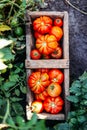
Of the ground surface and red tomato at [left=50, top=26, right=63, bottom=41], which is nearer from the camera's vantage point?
red tomato at [left=50, top=26, right=63, bottom=41]

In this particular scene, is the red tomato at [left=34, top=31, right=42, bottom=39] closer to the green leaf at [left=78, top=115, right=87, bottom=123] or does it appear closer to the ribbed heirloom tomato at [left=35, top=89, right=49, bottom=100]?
the ribbed heirloom tomato at [left=35, top=89, right=49, bottom=100]

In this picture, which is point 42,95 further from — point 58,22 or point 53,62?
point 58,22

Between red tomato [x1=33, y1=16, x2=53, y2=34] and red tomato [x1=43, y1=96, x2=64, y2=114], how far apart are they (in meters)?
0.57

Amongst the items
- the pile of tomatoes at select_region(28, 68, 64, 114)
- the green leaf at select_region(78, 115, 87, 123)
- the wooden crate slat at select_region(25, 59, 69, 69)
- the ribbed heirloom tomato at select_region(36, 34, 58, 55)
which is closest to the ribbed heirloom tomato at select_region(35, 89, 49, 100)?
the pile of tomatoes at select_region(28, 68, 64, 114)

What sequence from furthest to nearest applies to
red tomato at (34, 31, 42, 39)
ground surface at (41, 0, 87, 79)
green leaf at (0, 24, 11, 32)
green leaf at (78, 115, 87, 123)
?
ground surface at (41, 0, 87, 79), red tomato at (34, 31, 42, 39), green leaf at (0, 24, 11, 32), green leaf at (78, 115, 87, 123)

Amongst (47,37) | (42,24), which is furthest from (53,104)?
(42,24)

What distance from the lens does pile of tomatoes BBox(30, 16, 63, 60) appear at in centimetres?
284

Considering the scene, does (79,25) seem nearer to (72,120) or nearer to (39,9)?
(39,9)

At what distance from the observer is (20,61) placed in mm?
3057

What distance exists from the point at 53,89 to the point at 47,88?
2.8 inches

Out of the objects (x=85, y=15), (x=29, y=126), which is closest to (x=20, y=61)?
(x=85, y=15)

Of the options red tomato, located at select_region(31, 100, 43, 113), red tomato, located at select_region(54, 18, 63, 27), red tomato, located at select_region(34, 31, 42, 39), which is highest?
red tomato, located at select_region(54, 18, 63, 27)

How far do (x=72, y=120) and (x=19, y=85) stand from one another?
1.99 ft

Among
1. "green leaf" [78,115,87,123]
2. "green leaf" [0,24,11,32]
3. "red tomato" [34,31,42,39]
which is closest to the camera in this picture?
"green leaf" [78,115,87,123]
